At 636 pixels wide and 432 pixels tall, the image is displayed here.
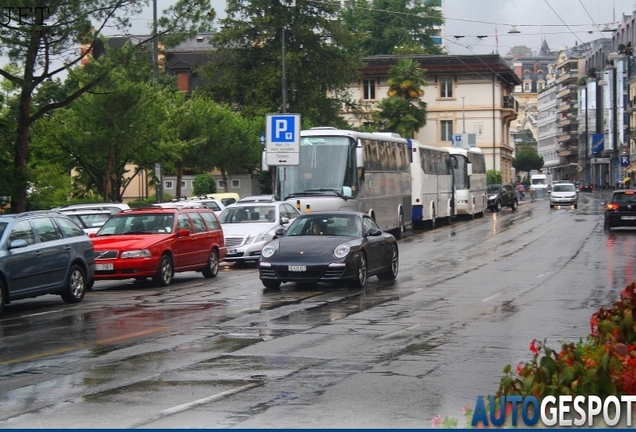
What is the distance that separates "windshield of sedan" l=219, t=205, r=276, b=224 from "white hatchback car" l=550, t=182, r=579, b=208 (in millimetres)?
43917

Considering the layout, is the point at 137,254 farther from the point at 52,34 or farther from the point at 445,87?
the point at 445,87

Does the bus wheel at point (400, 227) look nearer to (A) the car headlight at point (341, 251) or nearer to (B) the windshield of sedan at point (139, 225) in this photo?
(B) the windshield of sedan at point (139, 225)

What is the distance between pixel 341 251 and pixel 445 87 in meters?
79.3

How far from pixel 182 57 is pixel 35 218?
70549 mm

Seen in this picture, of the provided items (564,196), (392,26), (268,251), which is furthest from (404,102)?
(268,251)

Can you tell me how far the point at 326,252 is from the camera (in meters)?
21.3

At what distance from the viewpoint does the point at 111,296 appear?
21.8 meters

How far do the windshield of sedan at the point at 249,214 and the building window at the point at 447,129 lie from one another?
7006cm

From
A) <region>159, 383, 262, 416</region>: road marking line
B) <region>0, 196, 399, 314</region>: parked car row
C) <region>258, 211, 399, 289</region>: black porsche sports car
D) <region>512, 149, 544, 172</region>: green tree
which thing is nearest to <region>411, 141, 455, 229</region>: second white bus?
<region>0, 196, 399, 314</region>: parked car row

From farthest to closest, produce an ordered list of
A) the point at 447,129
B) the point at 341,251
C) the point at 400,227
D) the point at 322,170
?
the point at 447,129, the point at 400,227, the point at 322,170, the point at 341,251

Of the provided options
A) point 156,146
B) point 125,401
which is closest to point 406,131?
point 156,146

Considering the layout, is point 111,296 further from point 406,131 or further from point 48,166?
point 406,131

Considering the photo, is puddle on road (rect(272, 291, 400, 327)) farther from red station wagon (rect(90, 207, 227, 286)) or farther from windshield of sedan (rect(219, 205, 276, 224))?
windshield of sedan (rect(219, 205, 276, 224))

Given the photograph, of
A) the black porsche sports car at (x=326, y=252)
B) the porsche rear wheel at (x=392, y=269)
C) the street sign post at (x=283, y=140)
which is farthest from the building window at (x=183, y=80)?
the black porsche sports car at (x=326, y=252)
